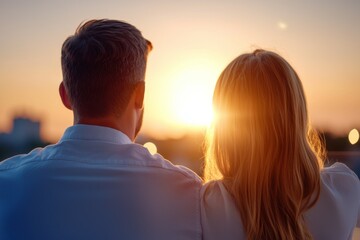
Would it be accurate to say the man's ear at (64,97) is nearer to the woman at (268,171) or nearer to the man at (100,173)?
the man at (100,173)

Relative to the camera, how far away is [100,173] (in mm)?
1673

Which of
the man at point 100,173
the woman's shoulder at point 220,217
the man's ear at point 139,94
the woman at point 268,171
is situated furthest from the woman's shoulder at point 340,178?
the man's ear at point 139,94

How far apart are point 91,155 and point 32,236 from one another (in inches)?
11.8

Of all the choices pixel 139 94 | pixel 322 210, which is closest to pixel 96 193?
pixel 139 94

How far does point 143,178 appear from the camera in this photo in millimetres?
1677

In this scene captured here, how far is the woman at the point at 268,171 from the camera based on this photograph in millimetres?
1740

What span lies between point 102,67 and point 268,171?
0.64 meters

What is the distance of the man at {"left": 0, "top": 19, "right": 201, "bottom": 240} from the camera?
5.36ft

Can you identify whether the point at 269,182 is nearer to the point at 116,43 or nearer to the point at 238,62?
the point at 238,62

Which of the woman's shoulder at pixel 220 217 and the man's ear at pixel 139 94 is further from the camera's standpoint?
the man's ear at pixel 139 94

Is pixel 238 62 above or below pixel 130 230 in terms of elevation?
above

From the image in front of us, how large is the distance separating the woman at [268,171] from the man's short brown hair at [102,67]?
1.16 ft

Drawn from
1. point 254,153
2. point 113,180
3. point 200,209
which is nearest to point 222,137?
point 254,153

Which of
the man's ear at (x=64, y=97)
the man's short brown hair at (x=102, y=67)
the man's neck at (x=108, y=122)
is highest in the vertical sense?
the man's short brown hair at (x=102, y=67)
